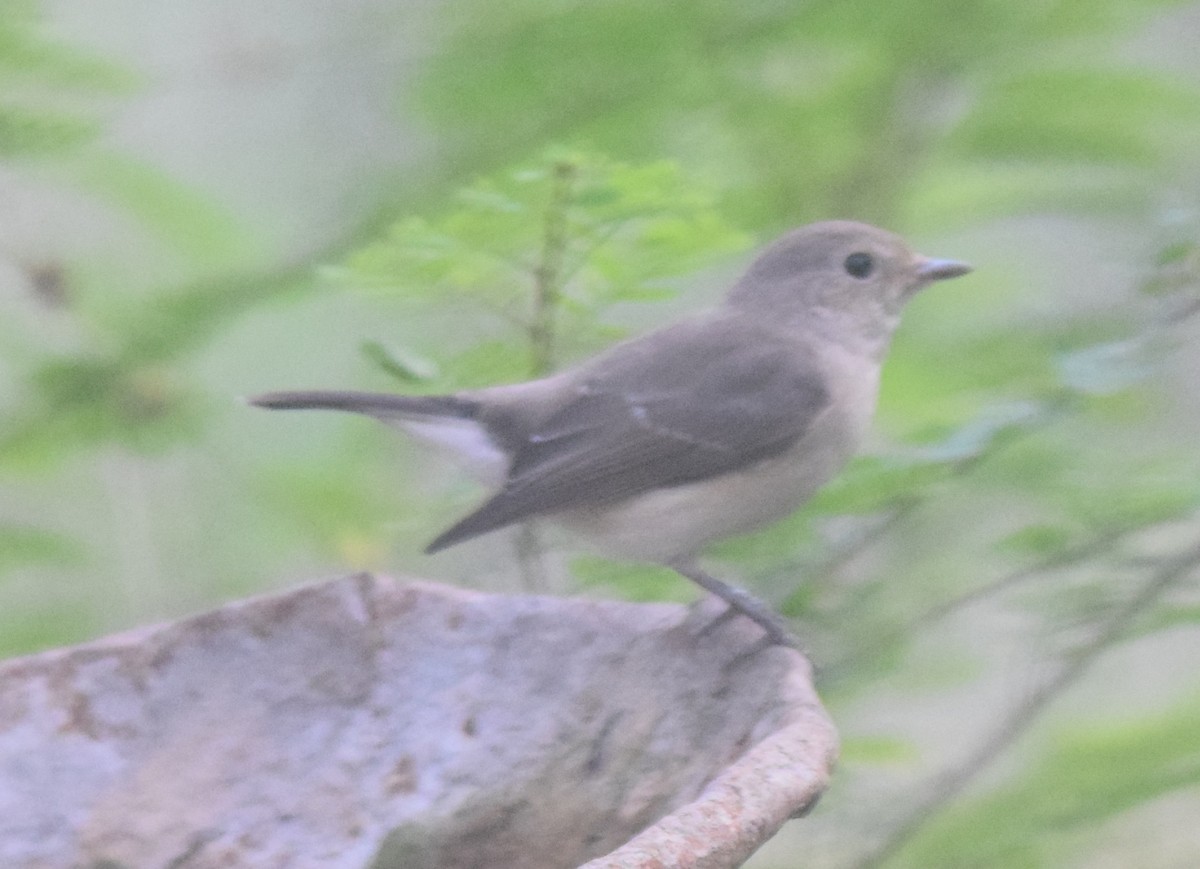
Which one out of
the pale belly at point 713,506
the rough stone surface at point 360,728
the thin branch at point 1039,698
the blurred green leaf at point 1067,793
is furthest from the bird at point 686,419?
the blurred green leaf at point 1067,793

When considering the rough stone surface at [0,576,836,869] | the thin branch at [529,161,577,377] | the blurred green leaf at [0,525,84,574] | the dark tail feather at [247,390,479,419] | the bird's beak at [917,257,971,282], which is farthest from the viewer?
the blurred green leaf at [0,525,84,574]

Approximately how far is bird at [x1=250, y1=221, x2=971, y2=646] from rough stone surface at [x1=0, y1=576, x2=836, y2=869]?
0.29 metres

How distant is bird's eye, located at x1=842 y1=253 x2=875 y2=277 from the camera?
8.61 feet

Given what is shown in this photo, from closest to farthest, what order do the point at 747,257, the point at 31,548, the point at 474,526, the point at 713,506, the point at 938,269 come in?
the point at 474,526
the point at 713,506
the point at 938,269
the point at 31,548
the point at 747,257

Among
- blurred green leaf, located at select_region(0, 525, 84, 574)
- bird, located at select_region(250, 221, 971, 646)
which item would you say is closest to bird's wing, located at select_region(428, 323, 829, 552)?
bird, located at select_region(250, 221, 971, 646)

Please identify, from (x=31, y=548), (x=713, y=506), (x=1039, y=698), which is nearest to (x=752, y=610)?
(x=713, y=506)

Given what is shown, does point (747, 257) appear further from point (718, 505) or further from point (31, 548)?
point (31, 548)

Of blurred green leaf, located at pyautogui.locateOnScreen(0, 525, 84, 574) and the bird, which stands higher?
the bird

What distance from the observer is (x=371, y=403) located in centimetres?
238

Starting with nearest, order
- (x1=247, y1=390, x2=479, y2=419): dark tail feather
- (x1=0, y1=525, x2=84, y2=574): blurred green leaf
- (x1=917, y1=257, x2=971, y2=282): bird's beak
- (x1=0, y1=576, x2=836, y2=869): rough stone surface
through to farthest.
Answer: (x1=0, y1=576, x2=836, y2=869): rough stone surface
(x1=247, y1=390, x2=479, y2=419): dark tail feather
(x1=917, y1=257, x2=971, y2=282): bird's beak
(x1=0, y1=525, x2=84, y2=574): blurred green leaf

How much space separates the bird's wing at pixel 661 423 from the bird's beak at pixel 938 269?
0.84ft

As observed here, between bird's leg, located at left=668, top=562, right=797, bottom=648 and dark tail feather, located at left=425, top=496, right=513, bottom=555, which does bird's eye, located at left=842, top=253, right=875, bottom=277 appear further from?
dark tail feather, located at left=425, top=496, right=513, bottom=555

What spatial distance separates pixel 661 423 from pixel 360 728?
0.71 meters

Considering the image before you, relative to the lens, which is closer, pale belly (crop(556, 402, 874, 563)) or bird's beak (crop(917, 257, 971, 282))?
pale belly (crop(556, 402, 874, 563))
